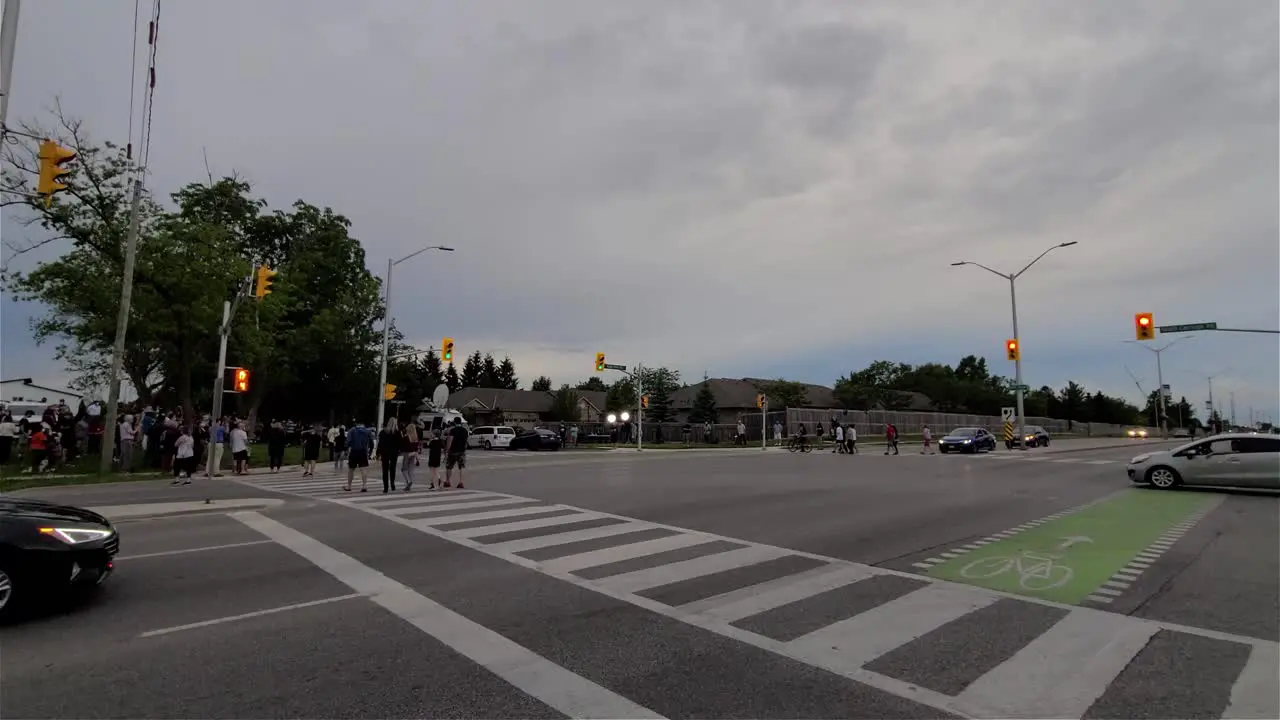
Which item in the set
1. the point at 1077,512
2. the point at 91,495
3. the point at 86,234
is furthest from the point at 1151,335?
the point at 86,234

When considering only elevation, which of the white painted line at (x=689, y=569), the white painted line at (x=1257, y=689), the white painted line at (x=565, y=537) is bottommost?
the white painted line at (x=1257, y=689)

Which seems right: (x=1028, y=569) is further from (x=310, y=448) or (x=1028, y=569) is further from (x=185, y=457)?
(x=310, y=448)

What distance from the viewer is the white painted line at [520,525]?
33.5 ft

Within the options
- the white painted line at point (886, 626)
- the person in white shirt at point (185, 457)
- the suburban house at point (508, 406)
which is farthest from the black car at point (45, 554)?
the suburban house at point (508, 406)

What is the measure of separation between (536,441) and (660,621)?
39.1 meters

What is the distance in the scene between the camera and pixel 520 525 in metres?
11.1

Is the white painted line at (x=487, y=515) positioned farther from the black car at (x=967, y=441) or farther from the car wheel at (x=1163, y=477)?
the black car at (x=967, y=441)

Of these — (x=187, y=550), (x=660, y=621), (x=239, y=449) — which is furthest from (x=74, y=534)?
(x=239, y=449)

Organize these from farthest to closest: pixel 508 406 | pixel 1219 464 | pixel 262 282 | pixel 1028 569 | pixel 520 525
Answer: pixel 508 406 → pixel 262 282 → pixel 1219 464 → pixel 520 525 → pixel 1028 569

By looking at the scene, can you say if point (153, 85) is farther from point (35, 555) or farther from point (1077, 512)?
point (1077, 512)

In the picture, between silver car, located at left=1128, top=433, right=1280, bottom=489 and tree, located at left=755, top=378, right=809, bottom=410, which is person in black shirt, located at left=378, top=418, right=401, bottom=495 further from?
tree, located at left=755, top=378, right=809, bottom=410

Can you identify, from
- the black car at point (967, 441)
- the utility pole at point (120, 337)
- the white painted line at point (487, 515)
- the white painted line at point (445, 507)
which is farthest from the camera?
the black car at point (967, 441)

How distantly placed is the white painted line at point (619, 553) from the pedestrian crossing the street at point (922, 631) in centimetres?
2

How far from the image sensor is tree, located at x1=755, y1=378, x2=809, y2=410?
83875mm
